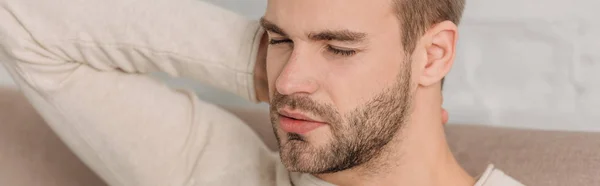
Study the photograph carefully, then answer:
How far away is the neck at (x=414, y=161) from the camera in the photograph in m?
1.09

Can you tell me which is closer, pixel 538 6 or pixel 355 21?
pixel 355 21

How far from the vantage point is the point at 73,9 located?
104 centimetres

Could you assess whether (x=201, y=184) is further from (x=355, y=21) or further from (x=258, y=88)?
(x=355, y=21)

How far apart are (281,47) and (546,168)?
1.81 ft

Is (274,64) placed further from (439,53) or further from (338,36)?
(439,53)

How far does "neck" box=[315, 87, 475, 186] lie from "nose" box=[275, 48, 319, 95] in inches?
7.1

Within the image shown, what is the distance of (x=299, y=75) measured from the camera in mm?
970

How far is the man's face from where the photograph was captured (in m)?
0.97

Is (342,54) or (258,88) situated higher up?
(342,54)

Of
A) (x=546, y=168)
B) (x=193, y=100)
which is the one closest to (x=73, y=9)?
(x=193, y=100)

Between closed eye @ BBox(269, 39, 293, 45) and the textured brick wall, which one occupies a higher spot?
closed eye @ BBox(269, 39, 293, 45)

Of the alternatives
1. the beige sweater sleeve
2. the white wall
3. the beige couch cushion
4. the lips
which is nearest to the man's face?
the lips

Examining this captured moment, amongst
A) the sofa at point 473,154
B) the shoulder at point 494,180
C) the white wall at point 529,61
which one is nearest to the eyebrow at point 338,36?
the shoulder at point 494,180

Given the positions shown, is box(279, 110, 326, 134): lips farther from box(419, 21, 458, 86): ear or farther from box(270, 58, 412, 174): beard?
box(419, 21, 458, 86): ear
